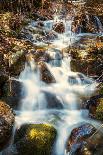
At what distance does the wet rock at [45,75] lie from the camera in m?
10.1

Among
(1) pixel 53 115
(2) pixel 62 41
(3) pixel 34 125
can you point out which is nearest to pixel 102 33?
(2) pixel 62 41

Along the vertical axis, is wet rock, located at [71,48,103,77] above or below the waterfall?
below

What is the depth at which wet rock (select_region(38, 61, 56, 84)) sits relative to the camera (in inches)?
397

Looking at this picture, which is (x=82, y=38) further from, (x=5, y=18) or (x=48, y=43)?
(x=5, y=18)

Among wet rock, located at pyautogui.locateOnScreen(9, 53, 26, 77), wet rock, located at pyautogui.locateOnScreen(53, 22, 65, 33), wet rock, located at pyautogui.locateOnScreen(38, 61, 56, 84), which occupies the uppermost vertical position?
wet rock, located at pyautogui.locateOnScreen(53, 22, 65, 33)

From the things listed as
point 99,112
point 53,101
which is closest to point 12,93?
point 53,101

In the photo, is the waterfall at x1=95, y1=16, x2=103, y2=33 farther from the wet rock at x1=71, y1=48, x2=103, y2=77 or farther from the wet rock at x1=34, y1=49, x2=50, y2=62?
the wet rock at x1=34, y1=49, x2=50, y2=62

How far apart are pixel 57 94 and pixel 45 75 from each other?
0.65 metres

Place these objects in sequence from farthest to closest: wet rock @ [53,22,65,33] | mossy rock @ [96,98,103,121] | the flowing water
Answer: wet rock @ [53,22,65,33], the flowing water, mossy rock @ [96,98,103,121]

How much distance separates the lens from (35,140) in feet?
25.7

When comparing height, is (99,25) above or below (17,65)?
above

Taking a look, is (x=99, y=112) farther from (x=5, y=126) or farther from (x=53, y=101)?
(x=5, y=126)

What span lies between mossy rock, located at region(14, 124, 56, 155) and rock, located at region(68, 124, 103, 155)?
459 mm

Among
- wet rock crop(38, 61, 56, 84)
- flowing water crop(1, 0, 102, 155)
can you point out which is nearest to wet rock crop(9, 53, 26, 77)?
flowing water crop(1, 0, 102, 155)
